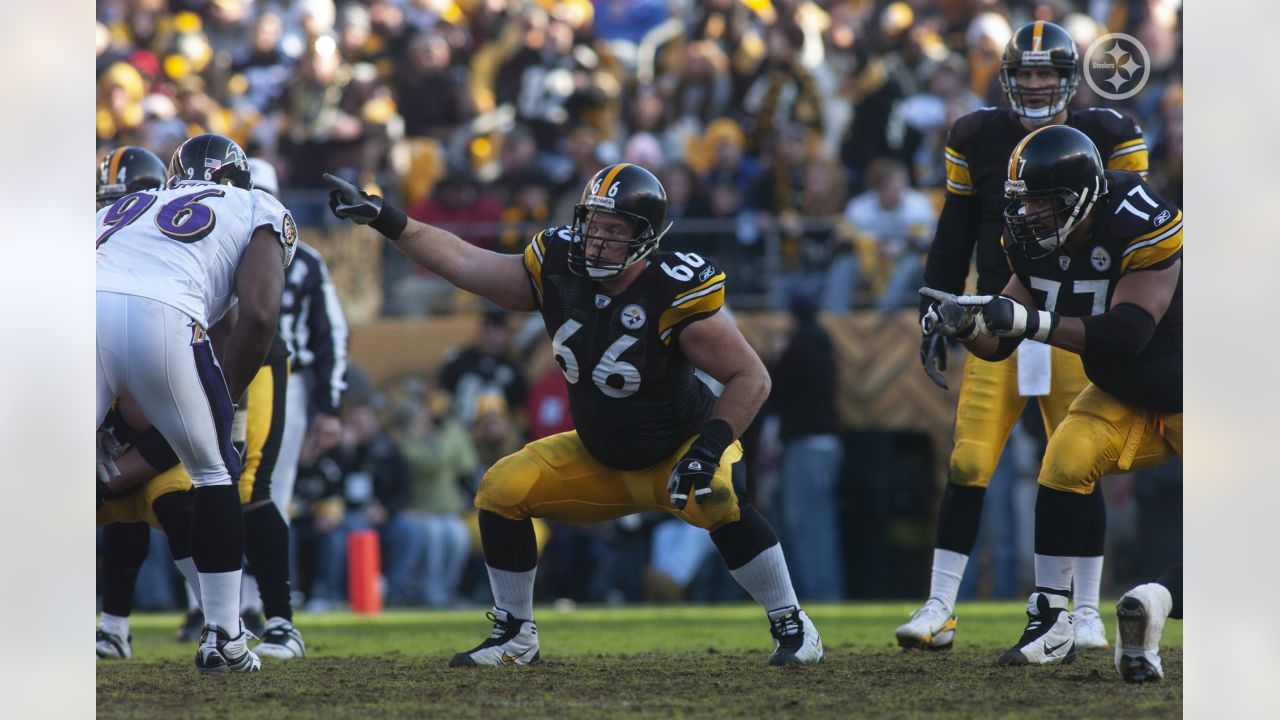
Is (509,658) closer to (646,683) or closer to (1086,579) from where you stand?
(646,683)

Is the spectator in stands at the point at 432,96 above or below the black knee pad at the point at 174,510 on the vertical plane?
above

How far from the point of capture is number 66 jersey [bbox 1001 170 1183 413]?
17.1ft

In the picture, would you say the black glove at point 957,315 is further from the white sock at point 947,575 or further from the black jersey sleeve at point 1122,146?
the black jersey sleeve at point 1122,146

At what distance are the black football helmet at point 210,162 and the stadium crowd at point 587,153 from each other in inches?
187

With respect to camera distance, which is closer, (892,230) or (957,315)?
(957,315)

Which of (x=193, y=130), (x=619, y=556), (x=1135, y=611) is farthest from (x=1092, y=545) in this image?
(x=193, y=130)

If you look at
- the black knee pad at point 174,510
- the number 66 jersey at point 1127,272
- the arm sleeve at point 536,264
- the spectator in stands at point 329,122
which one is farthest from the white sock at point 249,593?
the spectator in stands at point 329,122

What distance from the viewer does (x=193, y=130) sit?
12.7 meters

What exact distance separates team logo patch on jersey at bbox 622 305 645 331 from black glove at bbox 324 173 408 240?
797 millimetres

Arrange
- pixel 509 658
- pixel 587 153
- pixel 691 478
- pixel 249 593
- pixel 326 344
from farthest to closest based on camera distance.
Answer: pixel 587 153
pixel 249 593
pixel 326 344
pixel 509 658
pixel 691 478

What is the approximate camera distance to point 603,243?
5.32m

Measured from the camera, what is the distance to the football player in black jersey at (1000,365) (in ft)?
19.7

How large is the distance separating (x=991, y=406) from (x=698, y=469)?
160 cm

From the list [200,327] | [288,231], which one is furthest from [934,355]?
[200,327]
